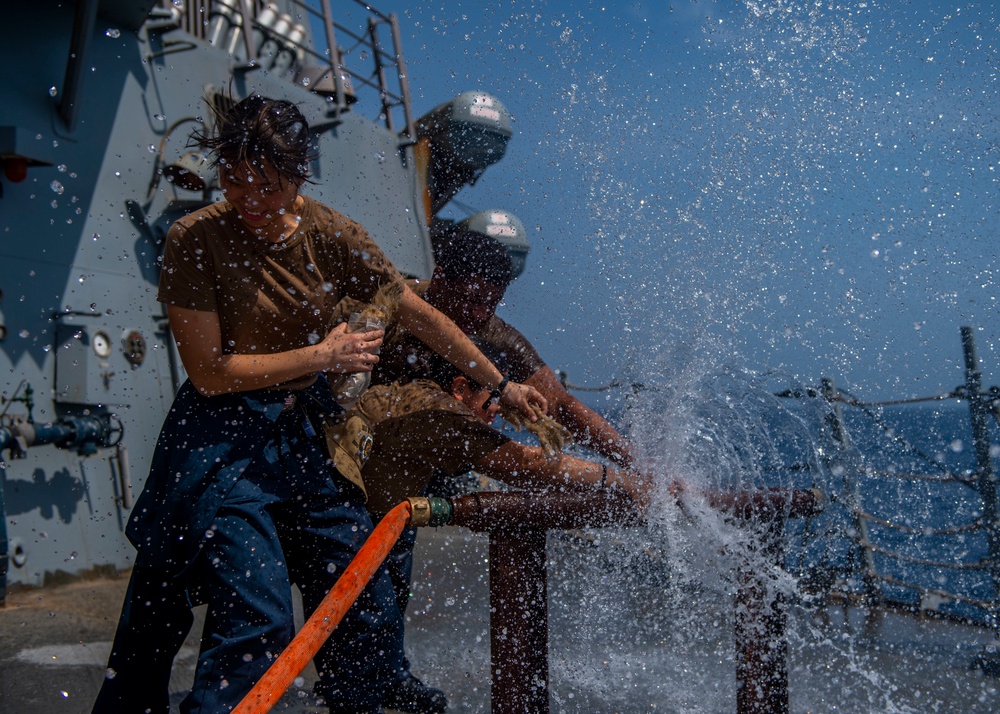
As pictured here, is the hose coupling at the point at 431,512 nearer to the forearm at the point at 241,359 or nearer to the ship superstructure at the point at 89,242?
the forearm at the point at 241,359

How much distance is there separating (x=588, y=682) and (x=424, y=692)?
2.21 ft

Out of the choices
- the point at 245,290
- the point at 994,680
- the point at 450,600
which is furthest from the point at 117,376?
the point at 994,680

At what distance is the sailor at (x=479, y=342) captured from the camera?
298cm

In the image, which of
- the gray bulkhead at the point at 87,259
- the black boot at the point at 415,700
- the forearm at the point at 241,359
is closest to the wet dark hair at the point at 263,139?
the forearm at the point at 241,359

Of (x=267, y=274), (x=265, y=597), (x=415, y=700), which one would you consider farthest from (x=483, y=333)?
(x=265, y=597)

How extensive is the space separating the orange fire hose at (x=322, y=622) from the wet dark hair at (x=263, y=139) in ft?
3.03

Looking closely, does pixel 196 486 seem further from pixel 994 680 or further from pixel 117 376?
pixel 117 376

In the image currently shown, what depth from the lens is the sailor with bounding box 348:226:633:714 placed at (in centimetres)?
298

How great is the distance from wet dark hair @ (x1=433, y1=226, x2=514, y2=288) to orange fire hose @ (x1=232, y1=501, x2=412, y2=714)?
1.17 metres

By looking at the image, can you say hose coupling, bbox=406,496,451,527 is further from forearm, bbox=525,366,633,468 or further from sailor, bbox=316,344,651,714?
forearm, bbox=525,366,633,468

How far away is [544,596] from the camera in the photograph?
226 centimetres

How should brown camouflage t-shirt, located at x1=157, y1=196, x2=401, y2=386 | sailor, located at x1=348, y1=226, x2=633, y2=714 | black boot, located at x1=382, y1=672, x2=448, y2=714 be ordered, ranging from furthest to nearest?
1. black boot, located at x1=382, y1=672, x2=448, y2=714
2. sailor, located at x1=348, y1=226, x2=633, y2=714
3. brown camouflage t-shirt, located at x1=157, y1=196, x2=401, y2=386

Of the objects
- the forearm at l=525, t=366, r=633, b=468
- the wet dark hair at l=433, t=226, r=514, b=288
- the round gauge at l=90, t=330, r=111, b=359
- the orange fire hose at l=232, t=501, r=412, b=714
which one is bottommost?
the orange fire hose at l=232, t=501, r=412, b=714

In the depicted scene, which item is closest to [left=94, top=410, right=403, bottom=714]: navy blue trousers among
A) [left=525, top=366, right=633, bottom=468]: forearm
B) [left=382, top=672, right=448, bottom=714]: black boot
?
[left=382, top=672, right=448, bottom=714]: black boot
